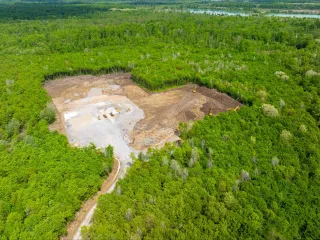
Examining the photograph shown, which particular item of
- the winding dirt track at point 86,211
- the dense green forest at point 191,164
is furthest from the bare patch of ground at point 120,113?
the dense green forest at point 191,164

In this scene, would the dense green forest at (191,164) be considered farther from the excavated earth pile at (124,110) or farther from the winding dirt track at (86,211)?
the excavated earth pile at (124,110)

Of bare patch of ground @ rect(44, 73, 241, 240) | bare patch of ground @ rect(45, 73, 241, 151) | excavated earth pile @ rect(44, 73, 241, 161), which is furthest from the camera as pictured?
bare patch of ground @ rect(45, 73, 241, 151)

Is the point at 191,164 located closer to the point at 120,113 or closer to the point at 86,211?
the point at 86,211

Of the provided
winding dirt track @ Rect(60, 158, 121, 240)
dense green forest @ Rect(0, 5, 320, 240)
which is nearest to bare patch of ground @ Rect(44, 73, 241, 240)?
winding dirt track @ Rect(60, 158, 121, 240)

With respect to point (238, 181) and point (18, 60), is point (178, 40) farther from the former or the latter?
point (238, 181)

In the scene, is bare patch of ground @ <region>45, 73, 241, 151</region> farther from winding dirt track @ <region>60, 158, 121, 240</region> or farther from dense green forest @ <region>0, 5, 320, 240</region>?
winding dirt track @ <region>60, 158, 121, 240</region>

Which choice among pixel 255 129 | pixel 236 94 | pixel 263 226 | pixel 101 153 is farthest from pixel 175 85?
pixel 263 226
